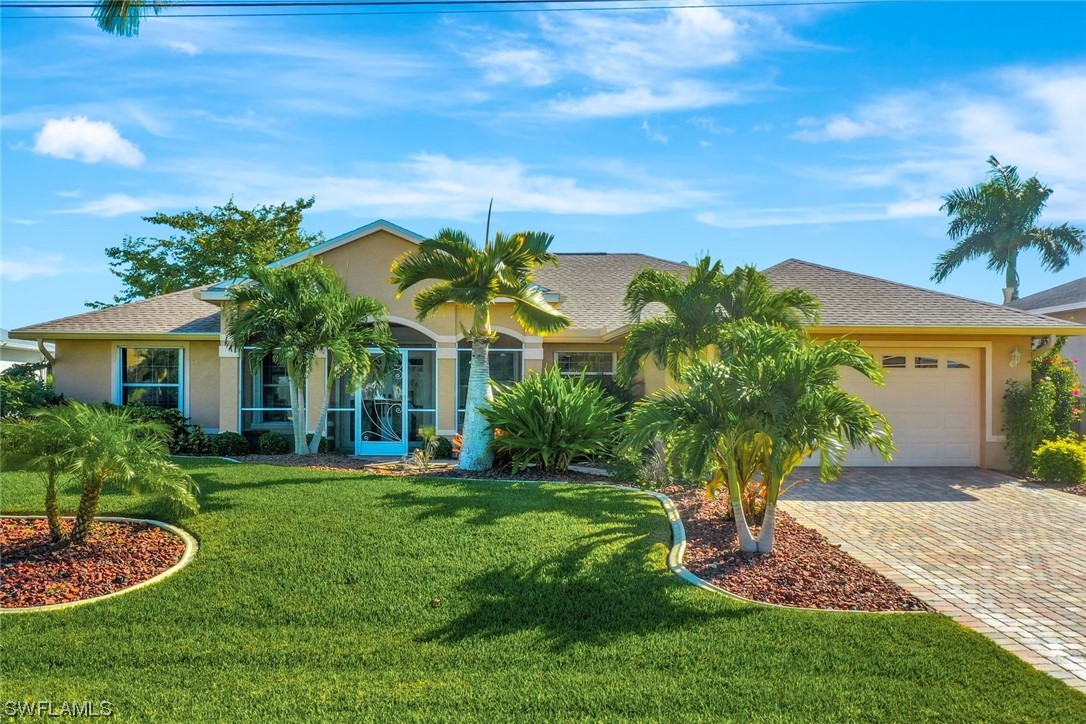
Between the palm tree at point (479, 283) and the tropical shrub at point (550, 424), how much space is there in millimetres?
409

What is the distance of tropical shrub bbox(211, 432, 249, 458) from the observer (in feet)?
51.5

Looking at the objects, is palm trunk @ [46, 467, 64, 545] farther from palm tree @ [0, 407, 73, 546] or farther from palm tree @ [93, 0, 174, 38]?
palm tree @ [93, 0, 174, 38]

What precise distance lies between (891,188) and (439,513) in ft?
37.2

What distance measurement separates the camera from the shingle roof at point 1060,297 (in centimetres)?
2264

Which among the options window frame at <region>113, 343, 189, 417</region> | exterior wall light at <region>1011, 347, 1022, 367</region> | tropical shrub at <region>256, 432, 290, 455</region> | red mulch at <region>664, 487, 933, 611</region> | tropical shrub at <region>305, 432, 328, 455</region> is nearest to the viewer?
red mulch at <region>664, 487, 933, 611</region>

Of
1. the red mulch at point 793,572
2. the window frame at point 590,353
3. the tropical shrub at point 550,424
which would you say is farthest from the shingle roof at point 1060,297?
the red mulch at point 793,572

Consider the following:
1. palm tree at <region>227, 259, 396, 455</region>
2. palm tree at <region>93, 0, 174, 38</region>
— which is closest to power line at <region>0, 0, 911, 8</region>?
palm tree at <region>93, 0, 174, 38</region>

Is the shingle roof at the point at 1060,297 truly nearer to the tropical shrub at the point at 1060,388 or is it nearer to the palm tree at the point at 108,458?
the tropical shrub at the point at 1060,388

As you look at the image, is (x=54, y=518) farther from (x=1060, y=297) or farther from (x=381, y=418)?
(x=1060, y=297)

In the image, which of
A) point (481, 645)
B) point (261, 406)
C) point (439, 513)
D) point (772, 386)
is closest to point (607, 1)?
point (772, 386)

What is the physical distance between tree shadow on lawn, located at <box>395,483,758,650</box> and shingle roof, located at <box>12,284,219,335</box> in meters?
11.5

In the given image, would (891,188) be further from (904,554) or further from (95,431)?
(95,431)

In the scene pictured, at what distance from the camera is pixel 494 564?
24.2 ft

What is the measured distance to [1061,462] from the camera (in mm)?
14203
